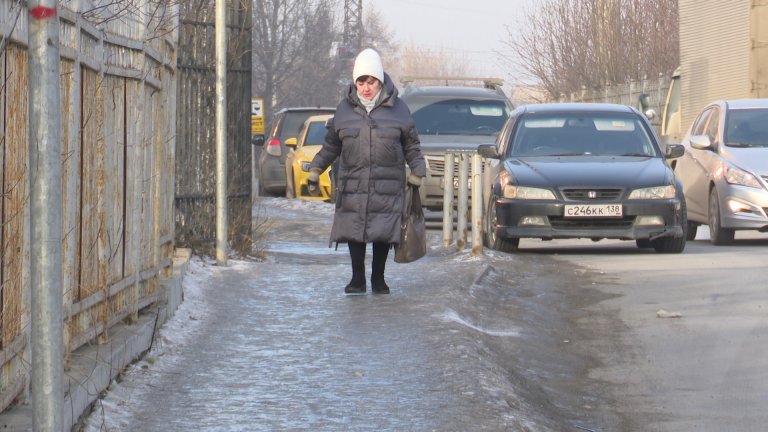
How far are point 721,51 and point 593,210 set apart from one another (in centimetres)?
3225

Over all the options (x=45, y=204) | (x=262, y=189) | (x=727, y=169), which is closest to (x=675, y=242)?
(x=727, y=169)

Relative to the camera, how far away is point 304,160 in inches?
1030

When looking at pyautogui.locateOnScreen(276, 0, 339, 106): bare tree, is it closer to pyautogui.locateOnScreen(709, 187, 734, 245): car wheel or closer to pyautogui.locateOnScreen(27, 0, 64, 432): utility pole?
pyautogui.locateOnScreen(709, 187, 734, 245): car wheel

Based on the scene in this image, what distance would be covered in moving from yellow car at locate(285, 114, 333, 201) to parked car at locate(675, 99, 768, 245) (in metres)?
8.74

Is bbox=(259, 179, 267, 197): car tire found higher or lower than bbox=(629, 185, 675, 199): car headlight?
lower

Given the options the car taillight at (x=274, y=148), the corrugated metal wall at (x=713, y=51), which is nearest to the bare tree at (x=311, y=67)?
the corrugated metal wall at (x=713, y=51)

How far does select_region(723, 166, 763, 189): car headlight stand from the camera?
16.2m

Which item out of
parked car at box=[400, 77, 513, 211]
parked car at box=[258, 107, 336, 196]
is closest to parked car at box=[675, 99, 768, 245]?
parked car at box=[400, 77, 513, 211]

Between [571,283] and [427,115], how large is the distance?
896 centimetres

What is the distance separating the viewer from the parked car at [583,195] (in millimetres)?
14680

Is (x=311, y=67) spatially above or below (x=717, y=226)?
above

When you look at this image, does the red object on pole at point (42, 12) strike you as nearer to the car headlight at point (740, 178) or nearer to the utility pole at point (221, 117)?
the utility pole at point (221, 117)

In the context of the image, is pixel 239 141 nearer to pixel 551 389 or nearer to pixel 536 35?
pixel 551 389

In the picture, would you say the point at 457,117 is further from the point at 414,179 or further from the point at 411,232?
the point at 414,179
